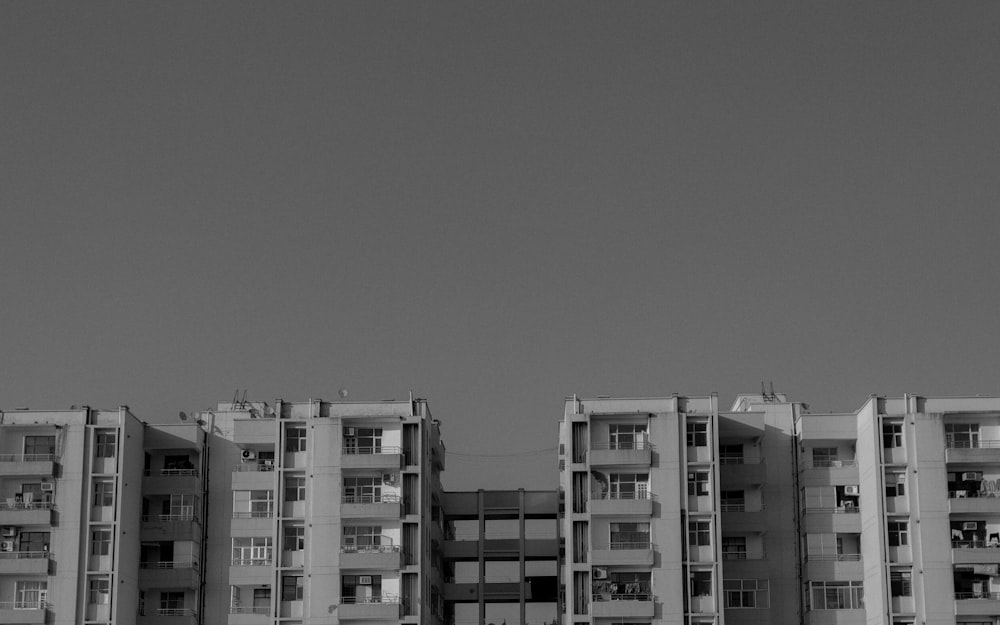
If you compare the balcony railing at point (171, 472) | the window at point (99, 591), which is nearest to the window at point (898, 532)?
the balcony railing at point (171, 472)

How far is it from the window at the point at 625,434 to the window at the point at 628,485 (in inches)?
55.4

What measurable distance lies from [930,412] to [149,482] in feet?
120

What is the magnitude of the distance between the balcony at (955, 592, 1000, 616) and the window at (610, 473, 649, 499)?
1460 centimetres

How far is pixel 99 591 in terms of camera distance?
74.4 meters

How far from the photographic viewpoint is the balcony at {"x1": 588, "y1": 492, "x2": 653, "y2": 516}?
2928 inches

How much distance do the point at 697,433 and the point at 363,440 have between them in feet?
51.1

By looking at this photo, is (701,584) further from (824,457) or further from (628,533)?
(824,457)

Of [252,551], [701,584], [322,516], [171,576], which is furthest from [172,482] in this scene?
[701,584]

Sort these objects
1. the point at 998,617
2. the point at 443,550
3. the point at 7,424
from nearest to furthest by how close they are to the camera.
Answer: the point at 998,617, the point at 7,424, the point at 443,550

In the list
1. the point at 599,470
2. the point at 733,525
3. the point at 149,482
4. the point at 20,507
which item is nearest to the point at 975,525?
the point at 733,525

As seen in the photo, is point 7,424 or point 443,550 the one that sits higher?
point 7,424

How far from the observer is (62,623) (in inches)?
2901

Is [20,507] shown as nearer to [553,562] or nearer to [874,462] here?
[553,562]

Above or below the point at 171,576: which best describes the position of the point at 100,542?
above
